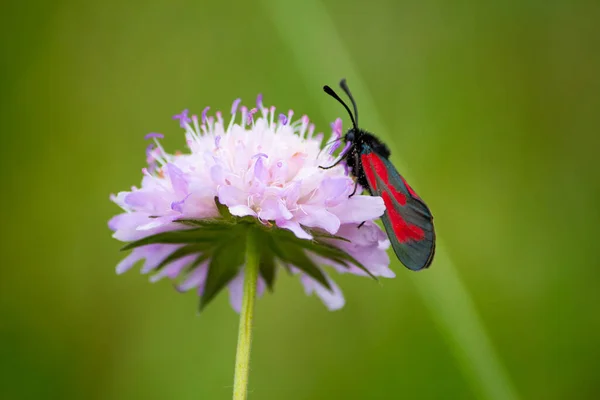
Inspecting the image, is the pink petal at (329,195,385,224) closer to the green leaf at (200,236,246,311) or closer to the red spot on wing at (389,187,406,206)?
the red spot on wing at (389,187,406,206)

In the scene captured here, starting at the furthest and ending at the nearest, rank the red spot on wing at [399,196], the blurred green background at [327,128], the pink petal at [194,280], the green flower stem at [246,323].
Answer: the blurred green background at [327,128] < the pink petal at [194,280] < the red spot on wing at [399,196] < the green flower stem at [246,323]

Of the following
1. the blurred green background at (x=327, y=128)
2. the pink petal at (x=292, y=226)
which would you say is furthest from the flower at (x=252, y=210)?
the blurred green background at (x=327, y=128)

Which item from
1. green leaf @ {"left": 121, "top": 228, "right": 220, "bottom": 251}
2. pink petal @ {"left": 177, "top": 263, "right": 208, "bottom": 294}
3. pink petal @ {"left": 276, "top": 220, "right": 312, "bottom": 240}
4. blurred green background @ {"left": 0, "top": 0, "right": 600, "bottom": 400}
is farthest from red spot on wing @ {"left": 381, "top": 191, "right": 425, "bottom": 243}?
blurred green background @ {"left": 0, "top": 0, "right": 600, "bottom": 400}

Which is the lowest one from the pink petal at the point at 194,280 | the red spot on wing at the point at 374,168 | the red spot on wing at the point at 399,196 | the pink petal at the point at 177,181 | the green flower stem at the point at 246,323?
the green flower stem at the point at 246,323

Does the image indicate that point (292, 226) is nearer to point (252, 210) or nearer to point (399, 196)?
point (252, 210)

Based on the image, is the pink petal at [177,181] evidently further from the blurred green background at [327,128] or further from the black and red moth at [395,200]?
the blurred green background at [327,128]

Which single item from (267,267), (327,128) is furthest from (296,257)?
(327,128)
